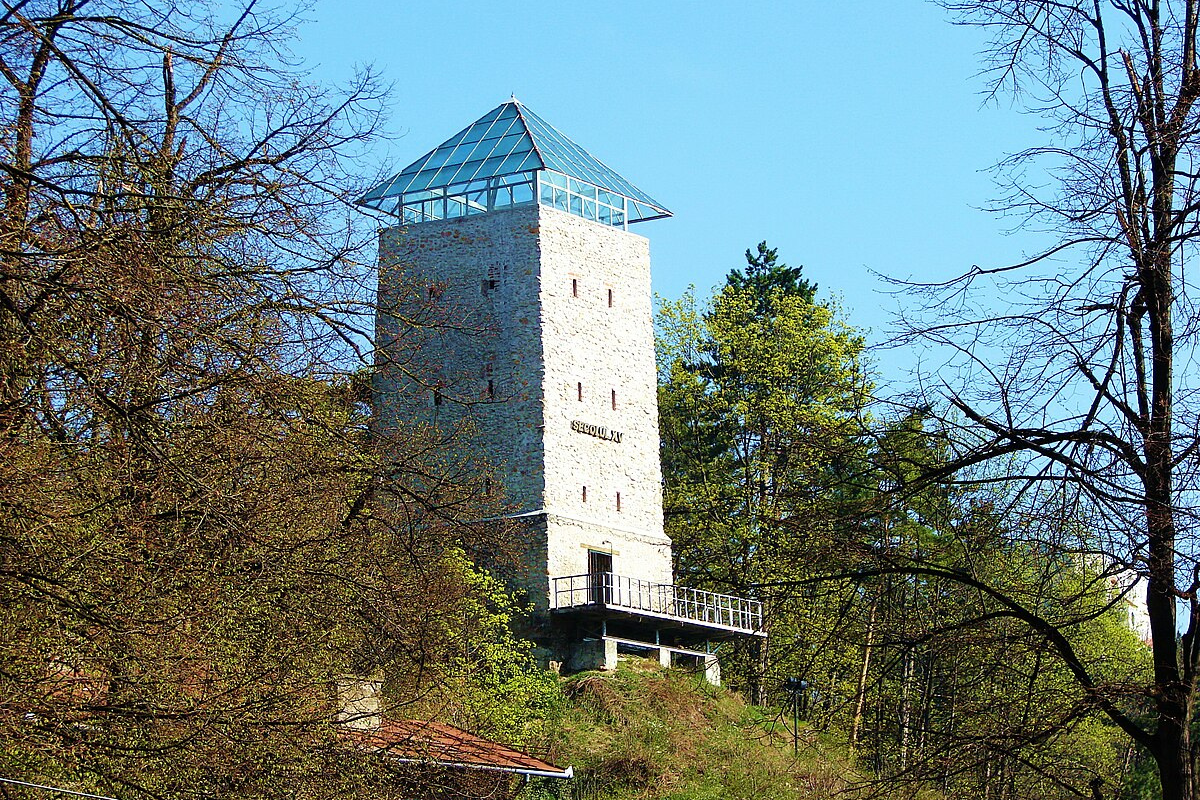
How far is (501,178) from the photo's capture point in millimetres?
36062

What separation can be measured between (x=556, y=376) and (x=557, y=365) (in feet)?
0.86

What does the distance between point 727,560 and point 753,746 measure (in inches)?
312

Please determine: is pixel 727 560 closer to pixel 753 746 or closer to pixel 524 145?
pixel 753 746

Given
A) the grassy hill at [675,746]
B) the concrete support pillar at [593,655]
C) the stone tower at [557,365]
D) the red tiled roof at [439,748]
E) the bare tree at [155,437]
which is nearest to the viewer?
the bare tree at [155,437]

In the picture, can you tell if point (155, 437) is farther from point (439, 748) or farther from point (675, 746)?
point (675, 746)

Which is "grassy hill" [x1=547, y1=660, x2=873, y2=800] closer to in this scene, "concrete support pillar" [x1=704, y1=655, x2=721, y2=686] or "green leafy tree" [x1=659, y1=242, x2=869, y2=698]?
"concrete support pillar" [x1=704, y1=655, x2=721, y2=686]

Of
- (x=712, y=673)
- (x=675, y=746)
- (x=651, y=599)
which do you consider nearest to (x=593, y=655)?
(x=651, y=599)

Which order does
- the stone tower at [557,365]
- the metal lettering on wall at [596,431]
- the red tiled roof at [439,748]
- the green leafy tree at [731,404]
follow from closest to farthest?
the red tiled roof at [439,748]
the stone tower at [557,365]
the metal lettering on wall at [596,431]
the green leafy tree at [731,404]

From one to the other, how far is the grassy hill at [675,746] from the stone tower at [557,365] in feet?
5.47

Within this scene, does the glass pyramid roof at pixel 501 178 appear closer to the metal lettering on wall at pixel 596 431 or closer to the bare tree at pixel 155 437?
the metal lettering on wall at pixel 596 431

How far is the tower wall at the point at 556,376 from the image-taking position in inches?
1326

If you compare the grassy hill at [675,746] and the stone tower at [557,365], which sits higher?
the stone tower at [557,365]

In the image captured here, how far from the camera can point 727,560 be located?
38344 millimetres

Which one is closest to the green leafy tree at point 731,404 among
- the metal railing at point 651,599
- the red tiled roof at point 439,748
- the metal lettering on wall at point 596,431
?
the metal railing at point 651,599
